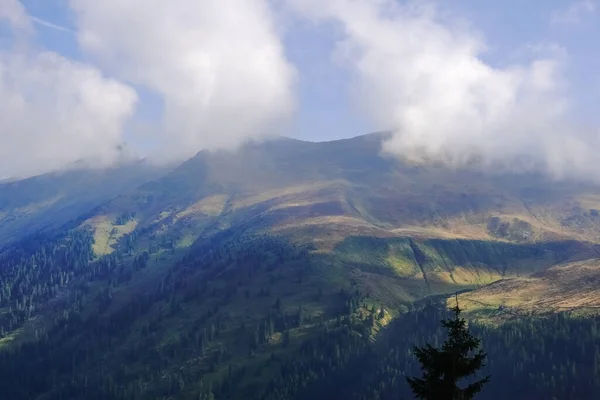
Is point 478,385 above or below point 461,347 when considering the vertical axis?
below

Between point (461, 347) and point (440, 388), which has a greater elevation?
point (461, 347)
